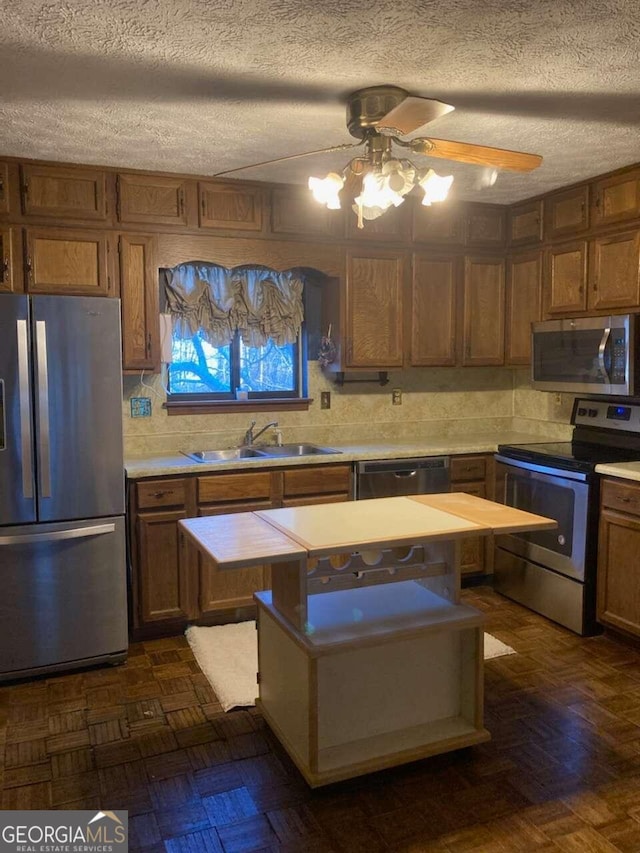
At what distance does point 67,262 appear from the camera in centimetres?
338

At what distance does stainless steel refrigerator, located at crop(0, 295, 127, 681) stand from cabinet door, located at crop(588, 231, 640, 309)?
2.50 m

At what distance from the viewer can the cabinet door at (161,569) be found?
338cm

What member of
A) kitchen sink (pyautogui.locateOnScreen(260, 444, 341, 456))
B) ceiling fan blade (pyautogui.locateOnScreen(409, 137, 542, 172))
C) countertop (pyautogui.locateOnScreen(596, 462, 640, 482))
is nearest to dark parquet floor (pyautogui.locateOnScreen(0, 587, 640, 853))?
countertop (pyautogui.locateOnScreen(596, 462, 640, 482))

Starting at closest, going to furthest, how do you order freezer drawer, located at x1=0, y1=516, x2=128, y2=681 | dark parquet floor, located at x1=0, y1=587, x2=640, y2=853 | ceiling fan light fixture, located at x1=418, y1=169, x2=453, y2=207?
dark parquet floor, located at x1=0, y1=587, x2=640, y2=853 → ceiling fan light fixture, located at x1=418, y1=169, x2=453, y2=207 → freezer drawer, located at x1=0, y1=516, x2=128, y2=681

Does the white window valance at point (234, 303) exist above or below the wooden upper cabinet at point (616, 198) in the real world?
below

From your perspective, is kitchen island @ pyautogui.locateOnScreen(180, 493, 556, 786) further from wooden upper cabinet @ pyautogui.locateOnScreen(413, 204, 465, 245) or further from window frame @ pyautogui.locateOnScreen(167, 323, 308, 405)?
wooden upper cabinet @ pyautogui.locateOnScreen(413, 204, 465, 245)

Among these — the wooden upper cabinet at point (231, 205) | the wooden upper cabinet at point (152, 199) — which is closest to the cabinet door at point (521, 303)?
the wooden upper cabinet at point (231, 205)

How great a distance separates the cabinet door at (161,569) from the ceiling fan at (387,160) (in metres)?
1.83

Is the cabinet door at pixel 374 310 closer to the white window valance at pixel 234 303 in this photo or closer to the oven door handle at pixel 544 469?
the white window valance at pixel 234 303

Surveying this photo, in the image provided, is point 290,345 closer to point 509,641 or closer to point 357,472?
point 357,472

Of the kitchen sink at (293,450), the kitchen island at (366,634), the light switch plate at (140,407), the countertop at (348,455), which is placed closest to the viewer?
the kitchen island at (366,634)

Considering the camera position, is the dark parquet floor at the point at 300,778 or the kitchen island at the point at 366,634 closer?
the dark parquet floor at the point at 300,778

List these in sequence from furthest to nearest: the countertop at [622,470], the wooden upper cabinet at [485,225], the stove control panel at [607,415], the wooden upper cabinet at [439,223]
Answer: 1. the wooden upper cabinet at [485,225]
2. the wooden upper cabinet at [439,223]
3. the stove control panel at [607,415]
4. the countertop at [622,470]

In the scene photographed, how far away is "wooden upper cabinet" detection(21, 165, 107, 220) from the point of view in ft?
10.8
